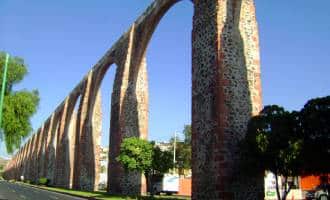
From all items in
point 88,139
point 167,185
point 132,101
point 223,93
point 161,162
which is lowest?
point 167,185

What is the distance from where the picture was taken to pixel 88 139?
1462 inches

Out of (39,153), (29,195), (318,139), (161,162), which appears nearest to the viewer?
(318,139)

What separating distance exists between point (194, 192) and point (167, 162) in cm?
604

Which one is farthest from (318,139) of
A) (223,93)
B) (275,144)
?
(223,93)

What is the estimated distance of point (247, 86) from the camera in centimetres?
1677

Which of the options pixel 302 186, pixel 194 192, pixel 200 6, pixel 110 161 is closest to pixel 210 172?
pixel 194 192

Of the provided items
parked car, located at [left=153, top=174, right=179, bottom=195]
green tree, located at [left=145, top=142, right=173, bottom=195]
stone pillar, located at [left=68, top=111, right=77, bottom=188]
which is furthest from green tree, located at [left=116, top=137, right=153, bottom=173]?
stone pillar, located at [left=68, top=111, right=77, bottom=188]

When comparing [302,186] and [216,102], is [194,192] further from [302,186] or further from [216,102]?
[302,186]

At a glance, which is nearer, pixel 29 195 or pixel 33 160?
pixel 29 195

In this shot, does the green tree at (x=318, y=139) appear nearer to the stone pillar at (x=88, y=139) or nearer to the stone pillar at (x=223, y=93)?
the stone pillar at (x=223, y=93)

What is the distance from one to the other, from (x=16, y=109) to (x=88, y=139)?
10.1m

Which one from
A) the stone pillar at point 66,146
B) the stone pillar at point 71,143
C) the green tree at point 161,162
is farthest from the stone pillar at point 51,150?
the green tree at point 161,162

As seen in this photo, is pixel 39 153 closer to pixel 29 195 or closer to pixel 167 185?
pixel 167 185

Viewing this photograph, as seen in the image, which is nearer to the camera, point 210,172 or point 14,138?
point 210,172
